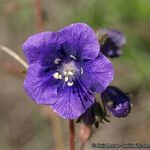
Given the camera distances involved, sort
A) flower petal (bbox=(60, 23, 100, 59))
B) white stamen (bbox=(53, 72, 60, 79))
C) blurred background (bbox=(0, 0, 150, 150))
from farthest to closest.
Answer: blurred background (bbox=(0, 0, 150, 150)), white stamen (bbox=(53, 72, 60, 79)), flower petal (bbox=(60, 23, 100, 59))

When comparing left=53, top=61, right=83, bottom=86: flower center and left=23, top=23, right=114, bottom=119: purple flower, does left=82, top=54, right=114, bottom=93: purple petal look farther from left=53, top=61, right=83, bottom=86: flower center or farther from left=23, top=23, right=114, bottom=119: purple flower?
left=53, top=61, right=83, bottom=86: flower center

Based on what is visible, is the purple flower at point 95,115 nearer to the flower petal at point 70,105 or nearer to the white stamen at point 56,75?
the flower petal at point 70,105

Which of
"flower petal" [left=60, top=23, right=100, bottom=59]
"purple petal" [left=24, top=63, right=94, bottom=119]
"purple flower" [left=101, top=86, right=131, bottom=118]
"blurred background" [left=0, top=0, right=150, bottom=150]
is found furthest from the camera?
"blurred background" [left=0, top=0, right=150, bottom=150]

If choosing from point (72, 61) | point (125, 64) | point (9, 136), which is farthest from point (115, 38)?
point (9, 136)

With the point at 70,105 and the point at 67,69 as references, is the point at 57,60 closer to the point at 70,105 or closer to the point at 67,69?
the point at 67,69

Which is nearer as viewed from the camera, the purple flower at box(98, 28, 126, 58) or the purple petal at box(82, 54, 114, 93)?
the purple petal at box(82, 54, 114, 93)

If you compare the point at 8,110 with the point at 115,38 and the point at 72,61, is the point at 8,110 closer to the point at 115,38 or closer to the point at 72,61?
the point at 115,38

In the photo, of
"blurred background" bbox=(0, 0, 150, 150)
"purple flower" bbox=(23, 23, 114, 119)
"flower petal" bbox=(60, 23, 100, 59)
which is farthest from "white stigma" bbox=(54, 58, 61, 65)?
"blurred background" bbox=(0, 0, 150, 150)

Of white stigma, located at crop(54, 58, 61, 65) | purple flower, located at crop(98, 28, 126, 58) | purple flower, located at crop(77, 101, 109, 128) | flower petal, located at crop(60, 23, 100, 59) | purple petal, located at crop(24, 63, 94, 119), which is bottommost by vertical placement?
purple flower, located at crop(77, 101, 109, 128)
